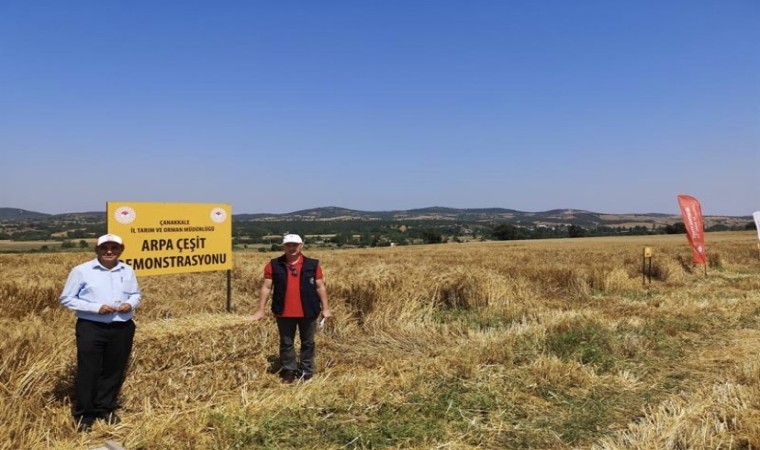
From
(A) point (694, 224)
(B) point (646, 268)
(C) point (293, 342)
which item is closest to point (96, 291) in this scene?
(C) point (293, 342)

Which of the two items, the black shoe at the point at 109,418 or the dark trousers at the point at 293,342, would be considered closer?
the black shoe at the point at 109,418

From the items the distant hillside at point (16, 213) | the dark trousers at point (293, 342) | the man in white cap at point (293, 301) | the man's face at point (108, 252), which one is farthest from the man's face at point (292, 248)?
the distant hillside at point (16, 213)

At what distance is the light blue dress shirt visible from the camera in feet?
16.5

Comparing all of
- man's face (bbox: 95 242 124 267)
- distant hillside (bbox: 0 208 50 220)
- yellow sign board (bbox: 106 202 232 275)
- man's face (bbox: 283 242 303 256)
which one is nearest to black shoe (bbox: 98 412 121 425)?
man's face (bbox: 95 242 124 267)

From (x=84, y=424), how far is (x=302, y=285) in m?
2.75

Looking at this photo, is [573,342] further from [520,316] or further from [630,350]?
[520,316]

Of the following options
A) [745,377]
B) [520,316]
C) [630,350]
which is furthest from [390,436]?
[520,316]

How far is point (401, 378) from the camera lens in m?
6.51

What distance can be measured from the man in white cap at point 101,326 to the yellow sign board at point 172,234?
2540 millimetres

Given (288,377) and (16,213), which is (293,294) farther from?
(16,213)

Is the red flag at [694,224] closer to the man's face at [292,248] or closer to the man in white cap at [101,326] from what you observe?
the man's face at [292,248]

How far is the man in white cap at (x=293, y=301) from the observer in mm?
6812

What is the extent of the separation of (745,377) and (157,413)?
6.48m

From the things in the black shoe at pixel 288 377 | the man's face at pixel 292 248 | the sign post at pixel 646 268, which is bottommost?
the black shoe at pixel 288 377
